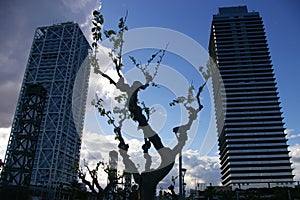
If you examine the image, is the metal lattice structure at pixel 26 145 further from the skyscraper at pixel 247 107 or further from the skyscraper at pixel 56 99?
the skyscraper at pixel 247 107

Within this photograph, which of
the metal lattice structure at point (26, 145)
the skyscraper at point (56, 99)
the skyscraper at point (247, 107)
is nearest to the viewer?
the metal lattice structure at point (26, 145)

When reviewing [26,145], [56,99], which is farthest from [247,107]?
[26,145]

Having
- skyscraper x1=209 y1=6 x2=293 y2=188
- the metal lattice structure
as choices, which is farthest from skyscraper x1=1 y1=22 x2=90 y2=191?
skyscraper x1=209 y1=6 x2=293 y2=188

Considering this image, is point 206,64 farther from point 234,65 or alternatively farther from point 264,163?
point 234,65

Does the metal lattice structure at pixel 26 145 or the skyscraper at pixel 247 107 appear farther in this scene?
the skyscraper at pixel 247 107

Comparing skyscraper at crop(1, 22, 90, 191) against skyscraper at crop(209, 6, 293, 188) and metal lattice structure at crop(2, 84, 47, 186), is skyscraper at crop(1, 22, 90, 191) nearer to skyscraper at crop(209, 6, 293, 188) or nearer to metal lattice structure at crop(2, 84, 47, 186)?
metal lattice structure at crop(2, 84, 47, 186)

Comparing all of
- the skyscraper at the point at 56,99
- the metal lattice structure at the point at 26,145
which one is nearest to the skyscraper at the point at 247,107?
the skyscraper at the point at 56,99

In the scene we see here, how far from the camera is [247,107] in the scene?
119 meters

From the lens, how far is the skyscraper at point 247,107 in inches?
4171

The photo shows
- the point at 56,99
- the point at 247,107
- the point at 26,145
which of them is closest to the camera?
the point at 26,145

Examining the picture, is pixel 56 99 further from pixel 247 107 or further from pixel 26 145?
pixel 247 107

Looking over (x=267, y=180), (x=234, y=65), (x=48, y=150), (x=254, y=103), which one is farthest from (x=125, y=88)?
(x=234, y=65)

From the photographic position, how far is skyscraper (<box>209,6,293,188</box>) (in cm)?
10594

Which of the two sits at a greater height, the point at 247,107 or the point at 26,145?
the point at 247,107
